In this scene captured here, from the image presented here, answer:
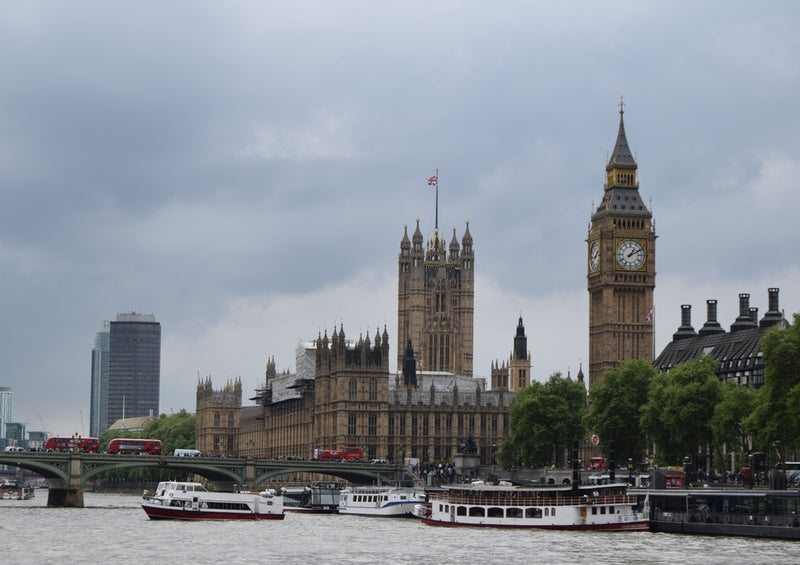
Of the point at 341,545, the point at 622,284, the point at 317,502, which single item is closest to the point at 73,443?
the point at 317,502

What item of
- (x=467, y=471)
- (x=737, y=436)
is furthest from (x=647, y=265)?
(x=737, y=436)

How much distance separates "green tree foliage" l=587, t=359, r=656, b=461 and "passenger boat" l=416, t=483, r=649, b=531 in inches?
1485

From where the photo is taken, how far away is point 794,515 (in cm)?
10050

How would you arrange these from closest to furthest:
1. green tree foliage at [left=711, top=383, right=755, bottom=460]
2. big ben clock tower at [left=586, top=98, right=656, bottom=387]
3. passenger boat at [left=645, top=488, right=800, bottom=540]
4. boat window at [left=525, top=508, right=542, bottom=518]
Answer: passenger boat at [left=645, top=488, right=800, bottom=540] → boat window at [left=525, top=508, right=542, bottom=518] → green tree foliage at [left=711, top=383, right=755, bottom=460] → big ben clock tower at [left=586, top=98, right=656, bottom=387]

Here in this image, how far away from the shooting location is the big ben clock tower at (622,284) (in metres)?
195

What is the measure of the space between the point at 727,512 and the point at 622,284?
8829 centimetres

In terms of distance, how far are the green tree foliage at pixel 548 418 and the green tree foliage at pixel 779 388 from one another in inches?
2058

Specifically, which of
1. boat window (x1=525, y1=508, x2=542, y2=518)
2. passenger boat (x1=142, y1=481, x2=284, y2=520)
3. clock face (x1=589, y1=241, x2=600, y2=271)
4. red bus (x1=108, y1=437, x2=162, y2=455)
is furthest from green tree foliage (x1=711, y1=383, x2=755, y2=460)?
red bus (x1=108, y1=437, x2=162, y2=455)

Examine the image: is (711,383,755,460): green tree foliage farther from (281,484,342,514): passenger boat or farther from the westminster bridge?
the westminster bridge

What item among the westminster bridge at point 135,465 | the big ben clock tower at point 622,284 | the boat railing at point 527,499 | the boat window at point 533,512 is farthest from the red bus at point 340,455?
the boat window at point 533,512

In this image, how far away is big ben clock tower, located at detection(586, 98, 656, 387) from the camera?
639ft

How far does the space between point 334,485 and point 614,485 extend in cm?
7107

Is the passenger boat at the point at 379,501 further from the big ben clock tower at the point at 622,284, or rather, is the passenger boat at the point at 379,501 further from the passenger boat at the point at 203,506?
the big ben clock tower at the point at 622,284

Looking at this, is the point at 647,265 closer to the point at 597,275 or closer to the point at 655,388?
the point at 597,275
